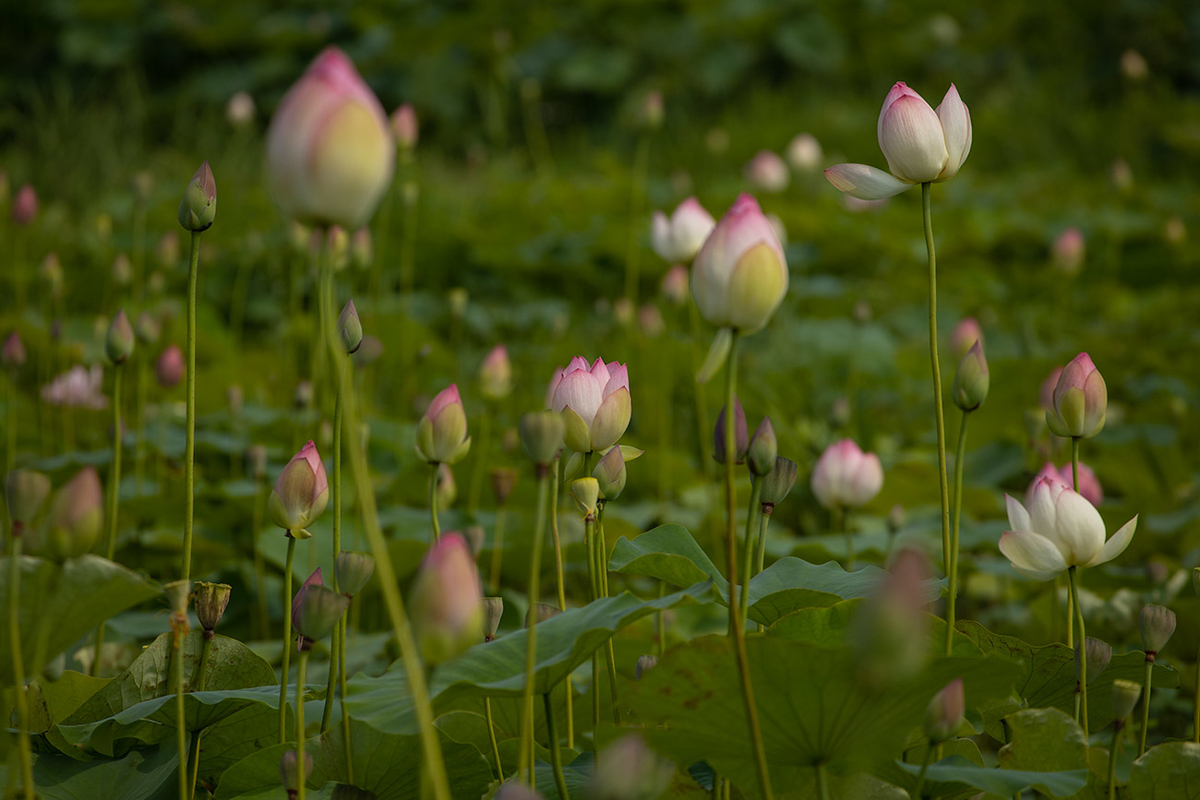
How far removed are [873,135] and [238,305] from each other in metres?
2.81

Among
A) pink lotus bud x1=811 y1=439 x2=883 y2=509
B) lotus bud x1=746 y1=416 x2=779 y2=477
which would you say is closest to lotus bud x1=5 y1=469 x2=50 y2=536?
lotus bud x1=746 y1=416 x2=779 y2=477

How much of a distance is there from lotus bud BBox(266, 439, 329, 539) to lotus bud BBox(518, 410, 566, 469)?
16cm

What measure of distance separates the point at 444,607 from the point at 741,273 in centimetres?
19

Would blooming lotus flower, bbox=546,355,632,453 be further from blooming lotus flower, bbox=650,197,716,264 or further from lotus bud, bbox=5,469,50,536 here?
blooming lotus flower, bbox=650,197,716,264

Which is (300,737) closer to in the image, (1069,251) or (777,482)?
(777,482)

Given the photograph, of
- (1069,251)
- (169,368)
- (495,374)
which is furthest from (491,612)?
(1069,251)

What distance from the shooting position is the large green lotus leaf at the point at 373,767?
21.3 inches

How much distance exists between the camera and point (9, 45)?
594 cm

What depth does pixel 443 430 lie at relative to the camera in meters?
0.59

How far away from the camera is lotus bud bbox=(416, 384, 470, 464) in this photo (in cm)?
59

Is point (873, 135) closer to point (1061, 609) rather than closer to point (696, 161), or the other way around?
point (696, 161)

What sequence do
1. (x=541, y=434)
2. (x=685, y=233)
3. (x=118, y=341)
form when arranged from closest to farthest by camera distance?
(x=541, y=434) → (x=118, y=341) → (x=685, y=233)

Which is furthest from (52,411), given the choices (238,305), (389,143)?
(389,143)

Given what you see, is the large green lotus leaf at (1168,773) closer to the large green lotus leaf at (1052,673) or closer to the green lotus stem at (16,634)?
the large green lotus leaf at (1052,673)
